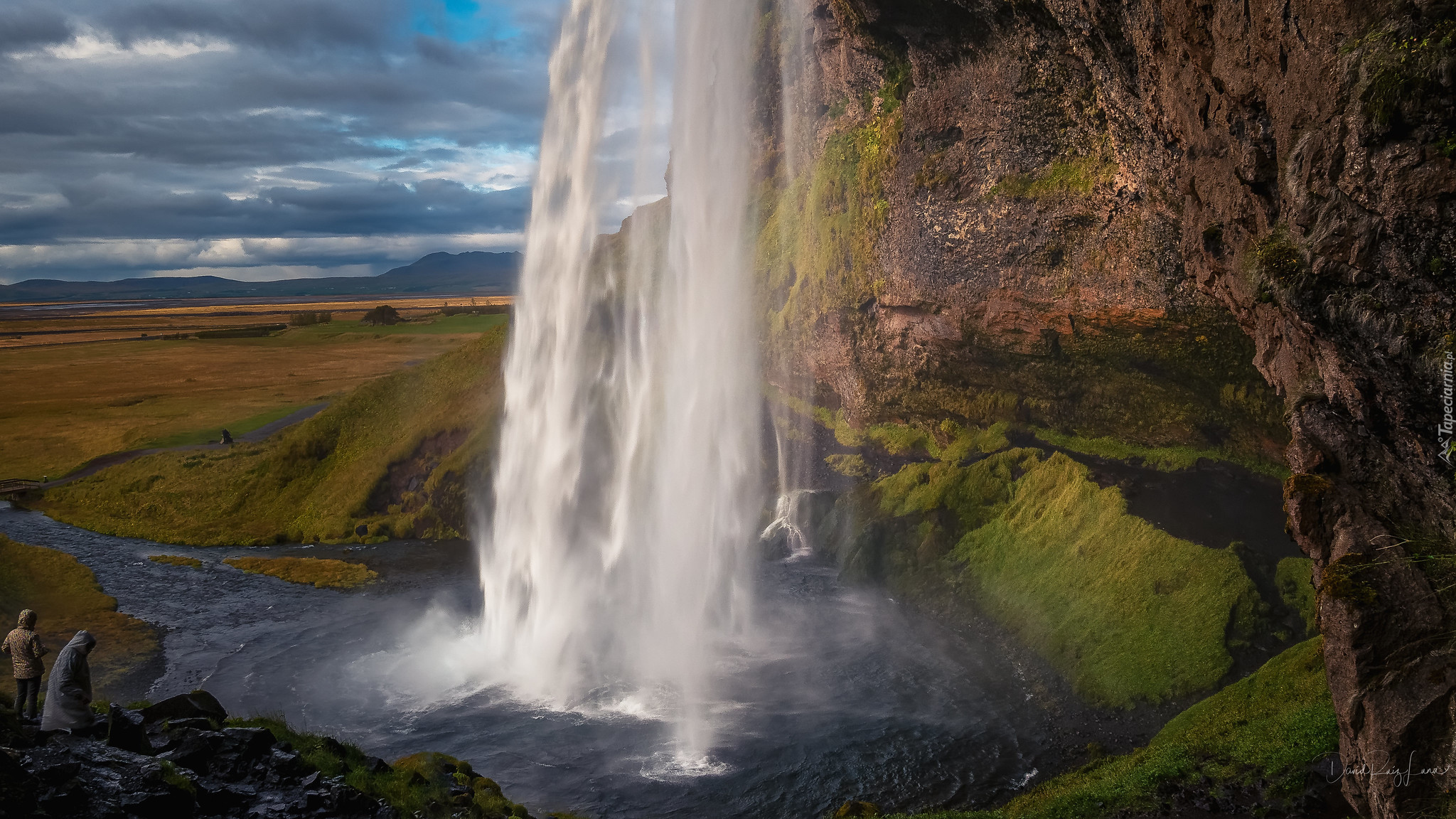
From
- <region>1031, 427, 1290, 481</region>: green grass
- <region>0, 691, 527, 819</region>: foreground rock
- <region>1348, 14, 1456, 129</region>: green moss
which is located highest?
<region>1348, 14, 1456, 129</region>: green moss

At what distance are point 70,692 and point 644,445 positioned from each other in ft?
75.5

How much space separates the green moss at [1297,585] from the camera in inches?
820

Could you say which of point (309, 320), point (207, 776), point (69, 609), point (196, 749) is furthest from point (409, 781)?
point (309, 320)

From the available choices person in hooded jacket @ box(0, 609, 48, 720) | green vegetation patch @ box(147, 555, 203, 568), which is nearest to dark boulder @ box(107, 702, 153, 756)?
person in hooded jacket @ box(0, 609, 48, 720)

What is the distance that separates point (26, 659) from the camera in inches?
558

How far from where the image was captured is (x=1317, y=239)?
459 inches

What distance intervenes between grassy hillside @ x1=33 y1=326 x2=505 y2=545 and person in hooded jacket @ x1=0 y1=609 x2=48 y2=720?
999 inches

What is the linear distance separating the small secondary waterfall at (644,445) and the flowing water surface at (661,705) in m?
1.10

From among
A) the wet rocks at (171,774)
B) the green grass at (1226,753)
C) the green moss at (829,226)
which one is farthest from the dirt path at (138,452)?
the green grass at (1226,753)

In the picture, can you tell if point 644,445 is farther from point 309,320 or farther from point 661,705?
point 309,320

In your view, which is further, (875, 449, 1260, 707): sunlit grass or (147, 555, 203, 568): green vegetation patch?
(147, 555, 203, 568): green vegetation patch

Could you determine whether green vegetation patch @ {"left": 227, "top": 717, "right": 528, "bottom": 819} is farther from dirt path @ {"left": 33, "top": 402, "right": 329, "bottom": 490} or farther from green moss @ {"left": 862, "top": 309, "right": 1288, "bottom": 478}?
dirt path @ {"left": 33, "top": 402, "right": 329, "bottom": 490}

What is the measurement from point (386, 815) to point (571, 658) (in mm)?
11169

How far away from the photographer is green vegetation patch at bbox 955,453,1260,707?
2114cm
